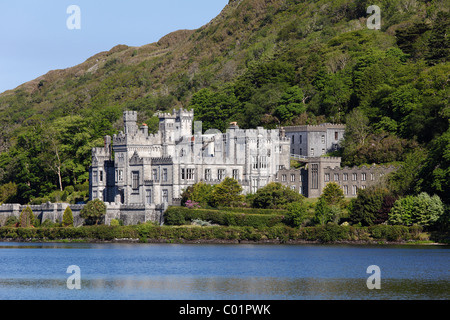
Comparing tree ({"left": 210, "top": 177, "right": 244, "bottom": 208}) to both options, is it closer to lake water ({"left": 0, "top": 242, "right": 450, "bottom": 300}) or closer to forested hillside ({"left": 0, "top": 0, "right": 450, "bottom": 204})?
lake water ({"left": 0, "top": 242, "right": 450, "bottom": 300})

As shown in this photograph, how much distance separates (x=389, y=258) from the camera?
245ft

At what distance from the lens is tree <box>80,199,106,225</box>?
→ 99188 millimetres

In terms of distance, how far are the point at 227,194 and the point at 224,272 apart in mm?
28957

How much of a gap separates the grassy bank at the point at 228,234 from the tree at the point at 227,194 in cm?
431

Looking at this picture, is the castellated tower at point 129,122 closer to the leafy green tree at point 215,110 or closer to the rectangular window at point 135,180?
the rectangular window at point 135,180

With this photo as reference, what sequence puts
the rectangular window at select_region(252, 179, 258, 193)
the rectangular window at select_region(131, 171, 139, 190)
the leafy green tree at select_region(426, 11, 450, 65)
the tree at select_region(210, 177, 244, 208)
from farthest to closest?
1. the leafy green tree at select_region(426, 11, 450, 65)
2. the rectangular window at select_region(131, 171, 139, 190)
3. the rectangular window at select_region(252, 179, 258, 193)
4. the tree at select_region(210, 177, 244, 208)

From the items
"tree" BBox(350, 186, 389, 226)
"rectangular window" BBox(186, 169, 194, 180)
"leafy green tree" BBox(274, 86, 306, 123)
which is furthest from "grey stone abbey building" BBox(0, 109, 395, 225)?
"leafy green tree" BBox(274, 86, 306, 123)

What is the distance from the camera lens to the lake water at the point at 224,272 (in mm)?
56188

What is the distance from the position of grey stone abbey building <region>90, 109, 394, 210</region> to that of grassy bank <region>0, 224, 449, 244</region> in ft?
14.5

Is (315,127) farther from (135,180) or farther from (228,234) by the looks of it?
(228,234)

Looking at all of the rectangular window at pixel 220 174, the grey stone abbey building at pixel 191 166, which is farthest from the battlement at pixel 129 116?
the rectangular window at pixel 220 174

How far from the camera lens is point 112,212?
100062 mm

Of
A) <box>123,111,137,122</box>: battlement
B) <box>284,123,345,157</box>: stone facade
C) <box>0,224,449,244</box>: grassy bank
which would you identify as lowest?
<box>0,224,449,244</box>: grassy bank

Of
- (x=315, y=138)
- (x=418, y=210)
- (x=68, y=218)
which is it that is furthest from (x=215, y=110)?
(x=418, y=210)
